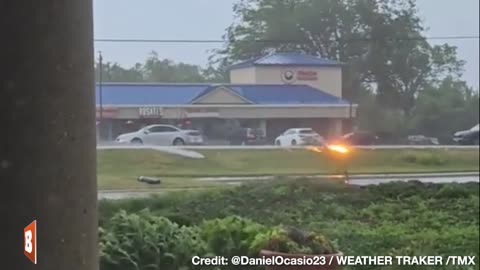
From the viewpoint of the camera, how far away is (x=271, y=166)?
14.5ft

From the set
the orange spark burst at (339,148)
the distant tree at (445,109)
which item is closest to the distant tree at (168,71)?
the orange spark burst at (339,148)

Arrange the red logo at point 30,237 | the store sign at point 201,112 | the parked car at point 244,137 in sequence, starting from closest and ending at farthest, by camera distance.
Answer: the red logo at point 30,237 < the store sign at point 201,112 < the parked car at point 244,137

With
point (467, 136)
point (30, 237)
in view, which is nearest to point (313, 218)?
point (467, 136)

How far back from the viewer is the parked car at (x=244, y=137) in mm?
4246

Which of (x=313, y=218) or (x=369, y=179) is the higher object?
(x=369, y=179)

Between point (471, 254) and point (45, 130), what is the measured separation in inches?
123

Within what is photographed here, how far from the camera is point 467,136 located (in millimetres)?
5613

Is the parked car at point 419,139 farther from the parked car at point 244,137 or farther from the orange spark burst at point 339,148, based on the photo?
the parked car at point 244,137

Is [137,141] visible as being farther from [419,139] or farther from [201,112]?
[419,139]

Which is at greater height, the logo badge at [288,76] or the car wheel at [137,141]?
the logo badge at [288,76]

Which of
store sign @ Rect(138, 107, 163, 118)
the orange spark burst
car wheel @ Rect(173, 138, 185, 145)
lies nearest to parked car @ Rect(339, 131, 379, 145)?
the orange spark burst

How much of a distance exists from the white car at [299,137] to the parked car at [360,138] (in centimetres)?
20

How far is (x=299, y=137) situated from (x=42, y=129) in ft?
8.68

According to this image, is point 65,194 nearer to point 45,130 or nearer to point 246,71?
point 45,130
